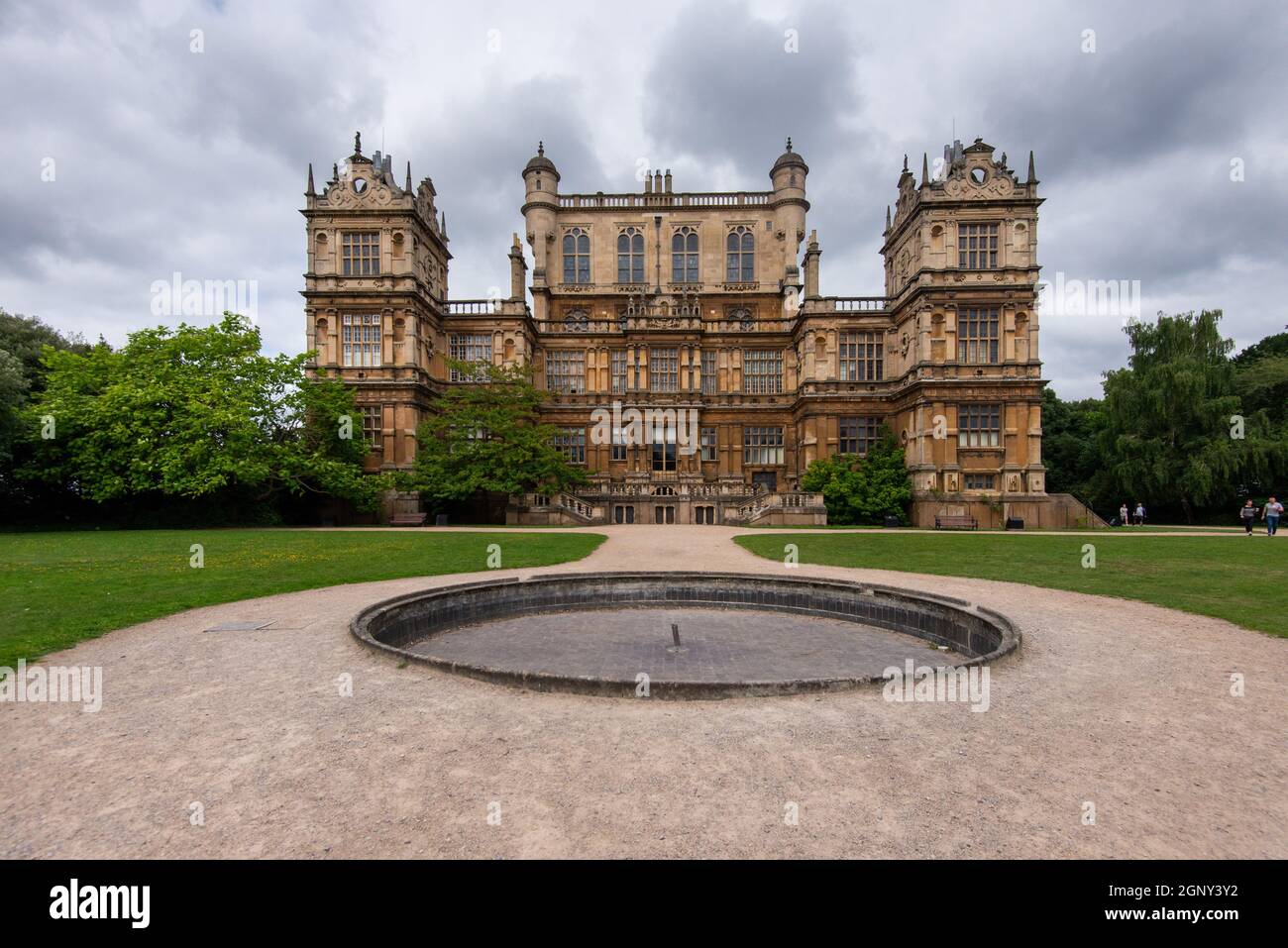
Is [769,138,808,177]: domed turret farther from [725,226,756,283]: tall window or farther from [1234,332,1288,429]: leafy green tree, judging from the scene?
[1234,332,1288,429]: leafy green tree

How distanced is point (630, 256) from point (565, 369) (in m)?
10.6

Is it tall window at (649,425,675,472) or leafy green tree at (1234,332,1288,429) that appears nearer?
leafy green tree at (1234,332,1288,429)

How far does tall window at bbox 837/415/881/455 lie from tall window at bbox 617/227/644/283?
62.5 ft

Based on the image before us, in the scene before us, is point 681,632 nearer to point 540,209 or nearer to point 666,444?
point 666,444

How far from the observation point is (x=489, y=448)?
33.2 m

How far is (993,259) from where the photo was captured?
35125 mm

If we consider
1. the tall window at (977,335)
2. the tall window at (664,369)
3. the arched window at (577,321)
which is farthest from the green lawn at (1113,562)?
the arched window at (577,321)

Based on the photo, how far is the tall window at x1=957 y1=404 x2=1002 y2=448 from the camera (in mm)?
34500

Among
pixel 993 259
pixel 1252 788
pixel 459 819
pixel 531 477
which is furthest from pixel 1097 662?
pixel 993 259

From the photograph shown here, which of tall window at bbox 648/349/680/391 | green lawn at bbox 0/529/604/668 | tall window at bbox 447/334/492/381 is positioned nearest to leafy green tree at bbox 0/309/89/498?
green lawn at bbox 0/529/604/668

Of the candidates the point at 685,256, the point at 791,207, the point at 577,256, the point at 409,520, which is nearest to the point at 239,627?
the point at 409,520

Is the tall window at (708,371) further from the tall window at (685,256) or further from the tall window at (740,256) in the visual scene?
the tall window at (740,256)

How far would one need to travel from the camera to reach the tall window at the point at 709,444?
4084 centimetres

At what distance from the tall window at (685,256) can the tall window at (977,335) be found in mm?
19001
